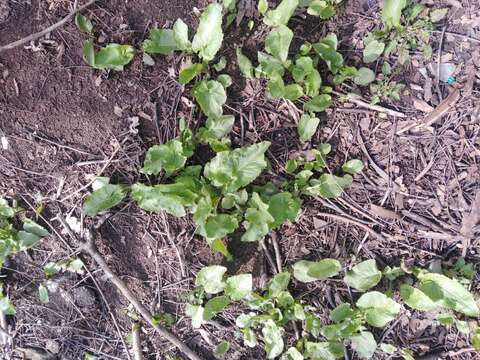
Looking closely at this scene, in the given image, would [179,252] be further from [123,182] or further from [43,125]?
[43,125]

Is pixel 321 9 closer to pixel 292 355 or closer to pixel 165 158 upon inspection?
pixel 165 158

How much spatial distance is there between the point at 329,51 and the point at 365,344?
120cm

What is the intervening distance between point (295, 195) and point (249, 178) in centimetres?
23

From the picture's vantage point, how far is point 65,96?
2.03m

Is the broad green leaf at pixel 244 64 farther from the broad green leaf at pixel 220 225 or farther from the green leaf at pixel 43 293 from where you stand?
A: the green leaf at pixel 43 293

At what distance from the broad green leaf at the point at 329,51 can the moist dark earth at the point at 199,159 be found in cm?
8

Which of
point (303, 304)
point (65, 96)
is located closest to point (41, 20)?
point (65, 96)

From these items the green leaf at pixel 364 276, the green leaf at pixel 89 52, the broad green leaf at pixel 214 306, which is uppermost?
the green leaf at pixel 89 52

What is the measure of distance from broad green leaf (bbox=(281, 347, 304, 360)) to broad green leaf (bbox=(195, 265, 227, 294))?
38cm

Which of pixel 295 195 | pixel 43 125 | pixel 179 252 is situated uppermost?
pixel 43 125

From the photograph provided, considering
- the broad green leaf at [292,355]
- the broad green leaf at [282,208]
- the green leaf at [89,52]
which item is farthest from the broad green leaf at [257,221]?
the green leaf at [89,52]

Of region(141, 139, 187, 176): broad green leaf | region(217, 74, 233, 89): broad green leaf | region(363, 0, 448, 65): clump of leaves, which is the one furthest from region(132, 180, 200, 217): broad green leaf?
region(363, 0, 448, 65): clump of leaves

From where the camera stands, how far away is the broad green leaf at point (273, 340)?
195cm

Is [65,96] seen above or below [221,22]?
below
